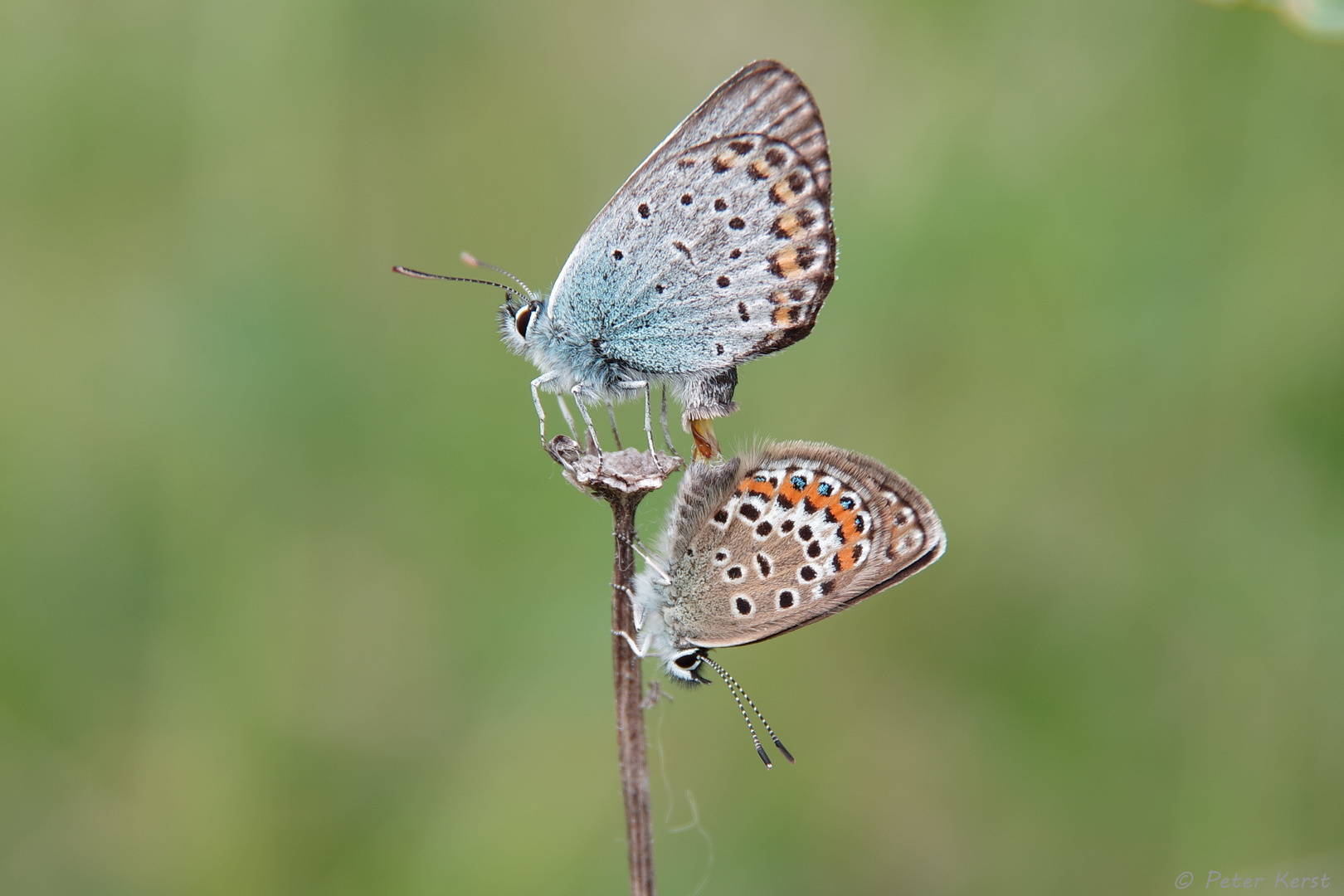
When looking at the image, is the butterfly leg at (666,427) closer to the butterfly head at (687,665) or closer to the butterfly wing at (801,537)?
the butterfly wing at (801,537)

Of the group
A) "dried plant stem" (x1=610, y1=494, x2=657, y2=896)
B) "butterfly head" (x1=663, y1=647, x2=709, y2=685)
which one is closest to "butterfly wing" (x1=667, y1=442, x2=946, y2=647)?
"butterfly head" (x1=663, y1=647, x2=709, y2=685)

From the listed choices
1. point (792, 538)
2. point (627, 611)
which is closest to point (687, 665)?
point (792, 538)

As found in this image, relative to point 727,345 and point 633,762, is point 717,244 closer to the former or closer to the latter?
point 727,345

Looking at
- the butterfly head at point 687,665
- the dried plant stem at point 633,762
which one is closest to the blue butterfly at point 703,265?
the butterfly head at point 687,665

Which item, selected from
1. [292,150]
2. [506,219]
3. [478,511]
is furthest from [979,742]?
[292,150]

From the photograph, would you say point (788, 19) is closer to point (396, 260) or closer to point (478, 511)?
point (396, 260)

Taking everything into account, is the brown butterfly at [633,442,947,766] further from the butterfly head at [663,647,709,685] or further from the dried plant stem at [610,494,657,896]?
the dried plant stem at [610,494,657,896]
